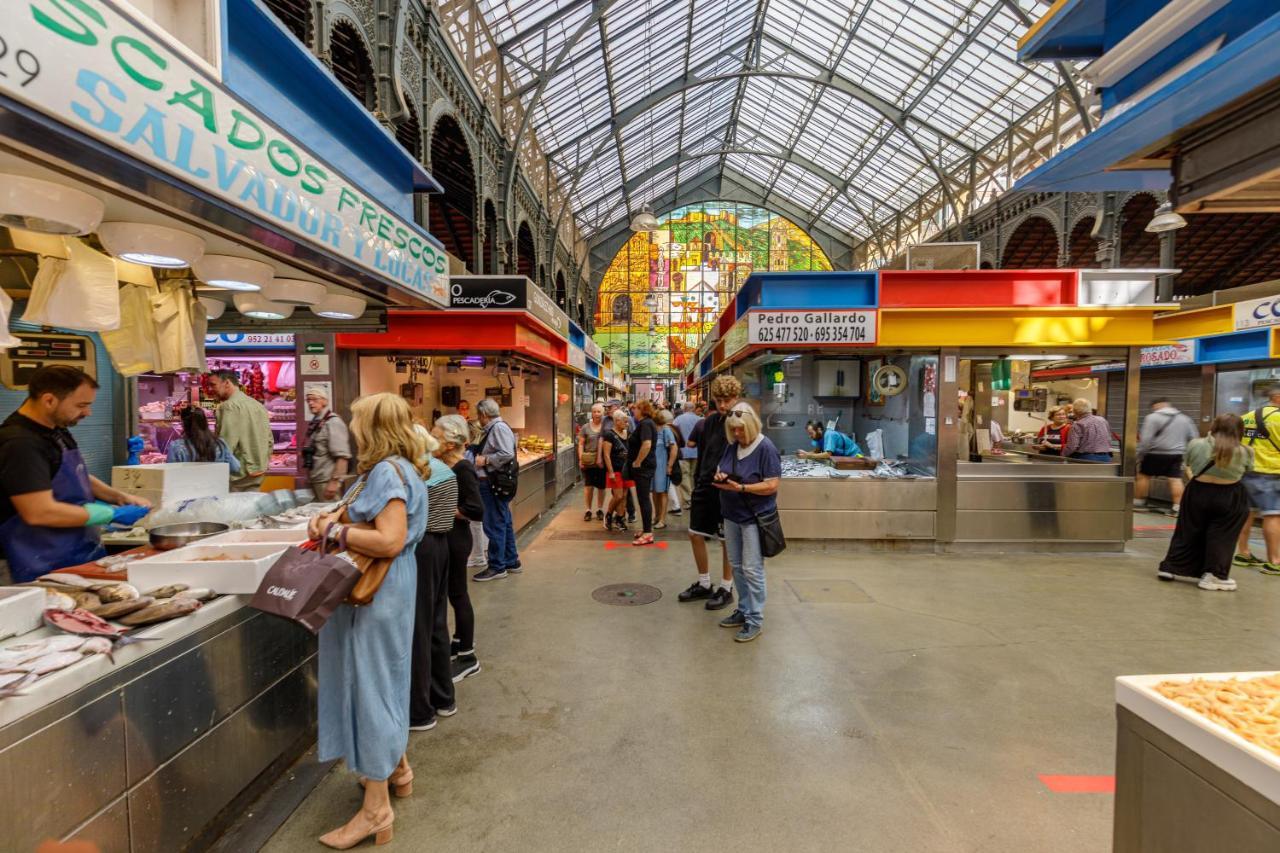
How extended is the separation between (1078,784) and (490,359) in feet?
26.3

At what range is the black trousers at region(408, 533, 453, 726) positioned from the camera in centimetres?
298

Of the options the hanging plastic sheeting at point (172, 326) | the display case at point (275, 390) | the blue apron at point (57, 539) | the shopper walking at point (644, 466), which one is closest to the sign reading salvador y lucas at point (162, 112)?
the hanging plastic sheeting at point (172, 326)

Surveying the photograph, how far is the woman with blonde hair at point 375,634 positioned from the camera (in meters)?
2.30

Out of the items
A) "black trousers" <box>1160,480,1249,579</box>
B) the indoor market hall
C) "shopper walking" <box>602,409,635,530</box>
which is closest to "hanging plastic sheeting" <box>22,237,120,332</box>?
the indoor market hall

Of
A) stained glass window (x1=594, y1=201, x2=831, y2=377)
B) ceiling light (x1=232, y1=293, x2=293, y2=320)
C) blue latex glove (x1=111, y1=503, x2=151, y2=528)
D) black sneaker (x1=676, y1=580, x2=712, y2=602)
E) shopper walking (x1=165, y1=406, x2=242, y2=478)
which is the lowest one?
black sneaker (x1=676, y1=580, x2=712, y2=602)

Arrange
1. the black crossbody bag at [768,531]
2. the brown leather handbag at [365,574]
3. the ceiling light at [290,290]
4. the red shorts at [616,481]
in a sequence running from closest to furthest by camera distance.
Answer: the brown leather handbag at [365,574] → the ceiling light at [290,290] → the black crossbody bag at [768,531] → the red shorts at [616,481]

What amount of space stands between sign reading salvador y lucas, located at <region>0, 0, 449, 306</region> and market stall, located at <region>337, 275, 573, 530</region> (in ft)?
13.6

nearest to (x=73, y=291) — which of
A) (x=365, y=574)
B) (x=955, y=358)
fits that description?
(x=365, y=574)

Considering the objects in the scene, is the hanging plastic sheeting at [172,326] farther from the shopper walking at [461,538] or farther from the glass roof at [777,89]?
the glass roof at [777,89]

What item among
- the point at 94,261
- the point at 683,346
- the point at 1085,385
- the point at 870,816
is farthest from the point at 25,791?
the point at 683,346

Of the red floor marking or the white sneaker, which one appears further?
the white sneaker

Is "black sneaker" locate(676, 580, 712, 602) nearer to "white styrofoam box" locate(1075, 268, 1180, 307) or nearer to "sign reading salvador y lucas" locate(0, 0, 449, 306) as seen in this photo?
"sign reading salvador y lucas" locate(0, 0, 449, 306)

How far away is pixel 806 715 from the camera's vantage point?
3383mm

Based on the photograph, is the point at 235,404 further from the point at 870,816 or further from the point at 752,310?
the point at 870,816
